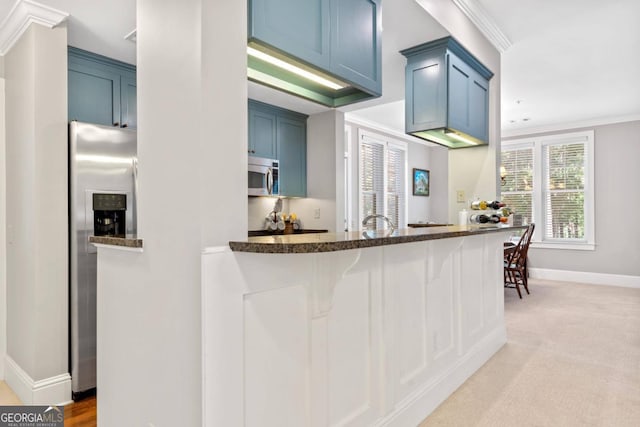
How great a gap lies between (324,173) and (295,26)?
316 cm

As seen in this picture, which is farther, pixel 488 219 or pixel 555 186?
pixel 555 186

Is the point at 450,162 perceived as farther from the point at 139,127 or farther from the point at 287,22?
the point at 139,127

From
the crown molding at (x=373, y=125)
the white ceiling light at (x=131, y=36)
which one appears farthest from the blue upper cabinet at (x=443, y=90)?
the crown molding at (x=373, y=125)

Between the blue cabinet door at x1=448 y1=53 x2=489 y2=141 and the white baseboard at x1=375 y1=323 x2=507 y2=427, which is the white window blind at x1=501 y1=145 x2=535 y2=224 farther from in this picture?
the white baseboard at x1=375 y1=323 x2=507 y2=427

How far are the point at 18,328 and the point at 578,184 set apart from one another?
729 cm

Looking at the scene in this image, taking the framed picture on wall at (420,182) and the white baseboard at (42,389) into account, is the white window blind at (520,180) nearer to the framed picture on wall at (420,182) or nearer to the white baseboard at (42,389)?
the framed picture on wall at (420,182)

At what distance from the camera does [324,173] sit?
4820mm

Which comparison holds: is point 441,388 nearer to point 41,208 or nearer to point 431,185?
point 41,208

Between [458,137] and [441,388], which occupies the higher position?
[458,137]

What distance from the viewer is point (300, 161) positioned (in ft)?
16.0

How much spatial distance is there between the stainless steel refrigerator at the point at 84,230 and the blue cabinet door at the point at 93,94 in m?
0.37

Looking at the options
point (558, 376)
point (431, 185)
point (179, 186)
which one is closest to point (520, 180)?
point (431, 185)

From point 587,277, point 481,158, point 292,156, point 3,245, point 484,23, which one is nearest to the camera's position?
point 3,245

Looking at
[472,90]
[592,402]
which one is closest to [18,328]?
[592,402]
